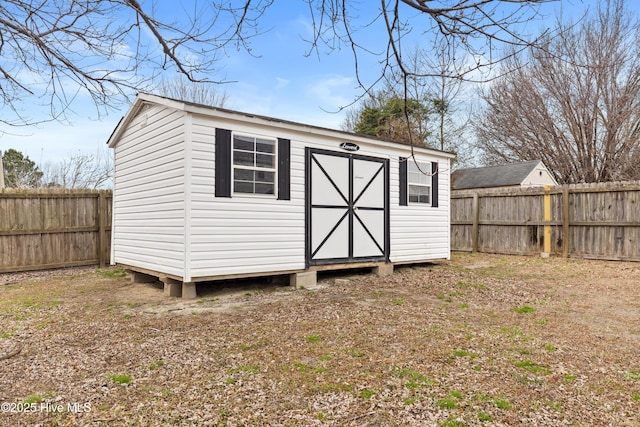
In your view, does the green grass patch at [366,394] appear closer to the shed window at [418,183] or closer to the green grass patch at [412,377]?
the green grass patch at [412,377]

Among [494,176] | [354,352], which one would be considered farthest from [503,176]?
[354,352]

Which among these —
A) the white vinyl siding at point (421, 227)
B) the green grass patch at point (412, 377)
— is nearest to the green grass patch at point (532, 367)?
the green grass patch at point (412, 377)

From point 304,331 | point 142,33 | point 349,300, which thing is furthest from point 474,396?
point 142,33

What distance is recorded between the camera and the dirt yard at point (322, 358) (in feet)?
8.25

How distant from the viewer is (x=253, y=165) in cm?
630

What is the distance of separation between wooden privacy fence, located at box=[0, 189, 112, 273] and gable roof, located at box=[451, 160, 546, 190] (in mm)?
17020

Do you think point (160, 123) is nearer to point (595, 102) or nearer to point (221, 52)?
point (221, 52)

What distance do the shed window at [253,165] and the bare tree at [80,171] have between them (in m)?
11.1

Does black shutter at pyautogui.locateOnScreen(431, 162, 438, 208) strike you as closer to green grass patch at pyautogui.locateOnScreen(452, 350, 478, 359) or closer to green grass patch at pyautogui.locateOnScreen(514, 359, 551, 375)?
green grass patch at pyautogui.locateOnScreen(452, 350, 478, 359)

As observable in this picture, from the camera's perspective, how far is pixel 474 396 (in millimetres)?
2688

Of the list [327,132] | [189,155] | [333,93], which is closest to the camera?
[333,93]

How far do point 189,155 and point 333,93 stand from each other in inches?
87.0

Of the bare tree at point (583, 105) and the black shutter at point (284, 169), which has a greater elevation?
the bare tree at point (583, 105)

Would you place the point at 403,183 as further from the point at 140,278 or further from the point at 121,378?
the point at 121,378
